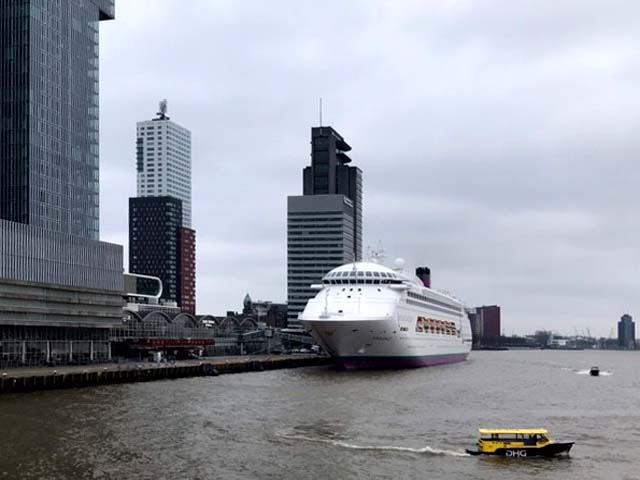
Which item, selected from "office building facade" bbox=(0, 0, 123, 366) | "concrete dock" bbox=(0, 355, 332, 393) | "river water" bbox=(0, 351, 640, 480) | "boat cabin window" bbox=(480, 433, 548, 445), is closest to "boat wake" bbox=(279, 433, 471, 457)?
"river water" bbox=(0, 351, 640, 480)

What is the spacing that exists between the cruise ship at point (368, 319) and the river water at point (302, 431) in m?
22.6

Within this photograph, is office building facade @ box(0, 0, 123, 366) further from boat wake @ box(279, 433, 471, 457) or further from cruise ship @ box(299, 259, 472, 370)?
boat wake @ box(279, 433, 471, 457)

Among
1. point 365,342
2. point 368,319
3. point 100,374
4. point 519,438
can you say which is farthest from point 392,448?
point 365,342

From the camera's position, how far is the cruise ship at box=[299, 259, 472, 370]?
139m

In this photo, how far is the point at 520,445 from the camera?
62.8 meters

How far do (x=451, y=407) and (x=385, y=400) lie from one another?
24.8ft

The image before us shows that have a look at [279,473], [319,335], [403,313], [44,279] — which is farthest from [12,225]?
[279,473]

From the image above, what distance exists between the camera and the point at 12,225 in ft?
471

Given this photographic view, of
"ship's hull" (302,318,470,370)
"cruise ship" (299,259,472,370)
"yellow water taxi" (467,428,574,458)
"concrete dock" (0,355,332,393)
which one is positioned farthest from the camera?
"cruise ship" (299,259,472,370)

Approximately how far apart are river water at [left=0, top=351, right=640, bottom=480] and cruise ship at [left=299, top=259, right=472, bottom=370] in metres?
22.6

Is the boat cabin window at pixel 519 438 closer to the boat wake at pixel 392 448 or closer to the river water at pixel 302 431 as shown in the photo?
the river water at pixel 302 431

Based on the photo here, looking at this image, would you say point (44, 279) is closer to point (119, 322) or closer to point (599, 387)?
point (119, 322)

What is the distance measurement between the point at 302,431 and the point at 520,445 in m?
17.1

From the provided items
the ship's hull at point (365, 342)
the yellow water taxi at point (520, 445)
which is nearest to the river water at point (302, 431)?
the yellow water taxi at point (520, 445)
